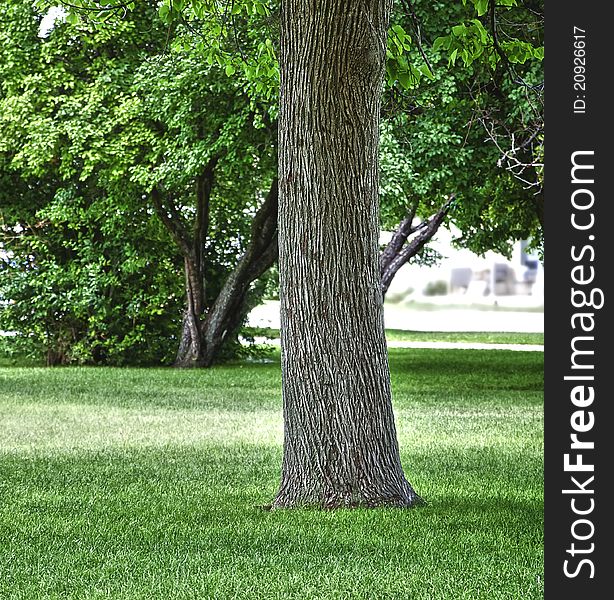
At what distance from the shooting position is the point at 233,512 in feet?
26.3

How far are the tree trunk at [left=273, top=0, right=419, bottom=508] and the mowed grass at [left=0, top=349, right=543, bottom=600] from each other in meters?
0.41

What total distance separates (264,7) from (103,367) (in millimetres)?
14670

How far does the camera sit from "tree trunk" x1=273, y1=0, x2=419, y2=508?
7.88 meters

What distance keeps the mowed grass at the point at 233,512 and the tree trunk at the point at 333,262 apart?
0.41 meters

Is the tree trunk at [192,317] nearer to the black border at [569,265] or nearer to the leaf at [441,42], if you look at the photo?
the leaf at [441,42]

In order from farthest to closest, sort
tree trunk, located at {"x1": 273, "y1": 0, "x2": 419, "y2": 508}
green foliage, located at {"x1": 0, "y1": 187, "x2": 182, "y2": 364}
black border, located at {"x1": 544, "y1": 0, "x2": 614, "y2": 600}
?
1. green foliage, located at {"x1": 0, "y1": 187, "x2": 182, "y2": 364}
2. tree trunk, located at {"x1": 273, "y1": 0, "x2": 419, "y2": 508}
3. black border, located at {"x1": 544, "y1": 0, "x2": 614, "y2": 600}

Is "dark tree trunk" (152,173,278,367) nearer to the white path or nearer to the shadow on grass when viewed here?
the white path

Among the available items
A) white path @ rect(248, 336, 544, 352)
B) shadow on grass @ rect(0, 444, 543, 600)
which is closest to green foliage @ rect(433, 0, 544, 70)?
shadow on grass @ rect(0, 444, 543, 600)

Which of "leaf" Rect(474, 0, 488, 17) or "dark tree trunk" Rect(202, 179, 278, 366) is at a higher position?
"leaf" Rect(474, 0, 488, 17)

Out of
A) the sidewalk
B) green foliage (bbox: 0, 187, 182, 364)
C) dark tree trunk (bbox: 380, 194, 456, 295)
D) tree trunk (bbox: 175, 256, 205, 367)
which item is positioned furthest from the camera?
the sidewalk

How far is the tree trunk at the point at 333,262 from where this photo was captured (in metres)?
7.88

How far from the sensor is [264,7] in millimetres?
10953

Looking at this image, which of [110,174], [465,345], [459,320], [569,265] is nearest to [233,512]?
[569,265]

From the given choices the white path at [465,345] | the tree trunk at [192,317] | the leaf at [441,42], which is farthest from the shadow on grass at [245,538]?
the white path at [465,345]
